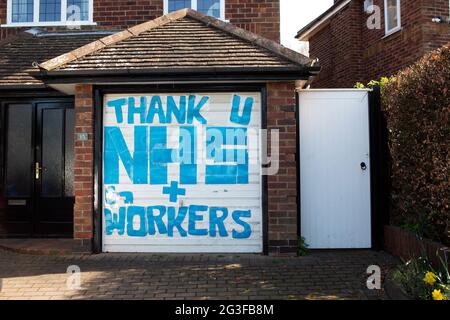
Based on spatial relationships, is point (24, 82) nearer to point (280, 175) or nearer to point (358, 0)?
point (280, 175)

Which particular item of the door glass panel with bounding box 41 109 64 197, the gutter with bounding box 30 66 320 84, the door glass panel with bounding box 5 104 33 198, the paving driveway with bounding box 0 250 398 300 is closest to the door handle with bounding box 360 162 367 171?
the paving driveway with bounding box 0 250 398 300

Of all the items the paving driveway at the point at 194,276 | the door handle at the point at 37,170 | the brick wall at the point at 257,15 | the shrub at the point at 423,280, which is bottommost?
the paving driveway at the point at 194,276

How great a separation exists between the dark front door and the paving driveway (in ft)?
3.95

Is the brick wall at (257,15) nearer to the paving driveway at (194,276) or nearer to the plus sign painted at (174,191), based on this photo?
the plus sign painted at (174,191)

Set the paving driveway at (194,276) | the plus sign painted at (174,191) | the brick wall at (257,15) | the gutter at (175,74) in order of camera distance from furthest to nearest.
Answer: the brick wall at (257,15) → the plus sign painted at (174,191) → the gutter at (175,74) → the paving driveway at (194,276)

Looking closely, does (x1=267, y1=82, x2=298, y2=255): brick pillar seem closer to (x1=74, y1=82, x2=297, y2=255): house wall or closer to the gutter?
(x1=74, y1=82, x2=297, y2=255): house wall

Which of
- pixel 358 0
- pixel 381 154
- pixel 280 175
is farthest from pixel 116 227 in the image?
pixel 358 0

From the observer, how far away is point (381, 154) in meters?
6.47

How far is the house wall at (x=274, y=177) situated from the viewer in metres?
6.12

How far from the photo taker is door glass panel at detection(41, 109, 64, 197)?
25.0ft

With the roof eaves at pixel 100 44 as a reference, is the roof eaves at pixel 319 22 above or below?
above

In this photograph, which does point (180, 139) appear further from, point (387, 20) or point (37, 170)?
point (387, 20)

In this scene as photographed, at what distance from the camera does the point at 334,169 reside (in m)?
6.49

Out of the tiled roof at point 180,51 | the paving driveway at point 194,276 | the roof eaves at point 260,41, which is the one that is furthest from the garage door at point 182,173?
the roof eaves at point 260,41
